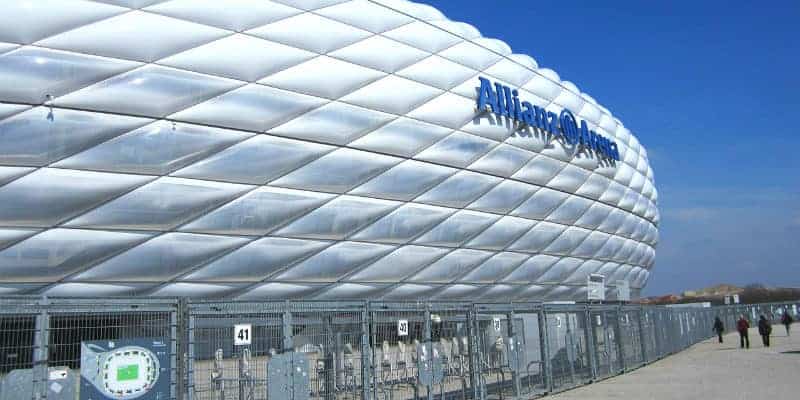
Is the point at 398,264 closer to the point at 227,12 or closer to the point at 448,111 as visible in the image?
the point at 448,111

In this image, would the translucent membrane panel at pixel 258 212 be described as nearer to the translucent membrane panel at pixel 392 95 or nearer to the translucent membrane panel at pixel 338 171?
the translucent membrane panel at pixel 338 171

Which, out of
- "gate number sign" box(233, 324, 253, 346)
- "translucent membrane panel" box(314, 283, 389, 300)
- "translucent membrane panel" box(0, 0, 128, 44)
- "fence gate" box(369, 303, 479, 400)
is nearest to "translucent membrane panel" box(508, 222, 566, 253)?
"translucent membrane panel" box(314, 283, 389, 300)

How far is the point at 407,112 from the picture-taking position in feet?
59.8

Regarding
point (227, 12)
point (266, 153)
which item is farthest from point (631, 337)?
point (227, 12)

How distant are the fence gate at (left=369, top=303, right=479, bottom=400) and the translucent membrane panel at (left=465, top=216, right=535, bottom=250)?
9.70m

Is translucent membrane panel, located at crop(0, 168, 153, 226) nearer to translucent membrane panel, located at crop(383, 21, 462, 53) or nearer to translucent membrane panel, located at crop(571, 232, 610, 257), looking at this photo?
translucent membrane panel, located at crop(383, 21, 462, 53)

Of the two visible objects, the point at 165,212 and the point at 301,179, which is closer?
the point at 165,212

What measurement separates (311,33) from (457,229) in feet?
22.1

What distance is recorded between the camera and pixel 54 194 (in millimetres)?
12875

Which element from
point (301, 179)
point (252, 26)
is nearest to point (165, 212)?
point (301, 179)

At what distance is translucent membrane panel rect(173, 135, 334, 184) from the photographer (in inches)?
571

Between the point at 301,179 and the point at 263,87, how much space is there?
216cm

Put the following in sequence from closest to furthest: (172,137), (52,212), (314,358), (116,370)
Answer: (116,370), (314,358), (52,212), (172,137)

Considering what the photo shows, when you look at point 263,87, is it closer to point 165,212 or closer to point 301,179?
point 301,179
